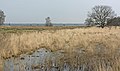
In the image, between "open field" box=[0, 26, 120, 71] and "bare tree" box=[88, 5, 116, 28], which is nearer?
"open field" box=[0, 26, 120, 71]

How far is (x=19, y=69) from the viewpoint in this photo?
764 centimetres

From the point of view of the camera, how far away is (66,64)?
877 cm

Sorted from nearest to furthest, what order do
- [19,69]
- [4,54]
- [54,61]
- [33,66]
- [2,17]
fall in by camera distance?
[19,69] < [33,66] < [54,61] < [4,54] < [2,17]

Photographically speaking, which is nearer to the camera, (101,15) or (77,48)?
(77,48)

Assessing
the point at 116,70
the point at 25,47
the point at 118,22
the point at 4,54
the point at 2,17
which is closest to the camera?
the point at 116,70

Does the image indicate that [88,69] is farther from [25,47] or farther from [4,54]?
[25,47]

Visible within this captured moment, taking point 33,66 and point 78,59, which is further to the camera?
point 78,59

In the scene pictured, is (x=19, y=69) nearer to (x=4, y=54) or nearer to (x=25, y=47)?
(x=4, y=54)

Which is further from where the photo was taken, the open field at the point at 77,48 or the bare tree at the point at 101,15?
the bare tree at the point at 101,15

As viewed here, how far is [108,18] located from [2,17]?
41900mm

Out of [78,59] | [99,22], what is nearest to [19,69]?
[78,59]

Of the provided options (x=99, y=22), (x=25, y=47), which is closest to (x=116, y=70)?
(x=25, y=47)

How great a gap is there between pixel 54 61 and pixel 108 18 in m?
55.7

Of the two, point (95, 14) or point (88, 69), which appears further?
point (95, 14)
